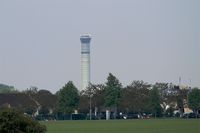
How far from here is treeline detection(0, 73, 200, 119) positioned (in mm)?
137125

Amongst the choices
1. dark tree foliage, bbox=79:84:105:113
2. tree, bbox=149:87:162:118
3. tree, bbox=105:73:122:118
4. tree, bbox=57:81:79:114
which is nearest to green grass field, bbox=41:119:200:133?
tree, bbox=57:81:79:114

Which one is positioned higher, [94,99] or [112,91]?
[94,99]

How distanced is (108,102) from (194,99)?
17.3 metres

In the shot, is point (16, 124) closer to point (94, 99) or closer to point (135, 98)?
point (94, 99)

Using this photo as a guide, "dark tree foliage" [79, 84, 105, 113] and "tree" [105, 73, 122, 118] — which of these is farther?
"dark tree foliage" [79, 84, 105, 113]

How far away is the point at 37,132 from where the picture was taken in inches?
1400

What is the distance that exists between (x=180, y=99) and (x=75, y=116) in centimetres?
3005

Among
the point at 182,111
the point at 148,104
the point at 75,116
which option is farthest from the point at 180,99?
the point at 75,116

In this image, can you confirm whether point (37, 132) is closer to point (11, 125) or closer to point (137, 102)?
point (11, 125)

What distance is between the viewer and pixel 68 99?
134250 mm

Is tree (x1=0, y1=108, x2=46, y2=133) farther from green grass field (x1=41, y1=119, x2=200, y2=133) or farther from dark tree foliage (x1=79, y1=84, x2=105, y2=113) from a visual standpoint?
dark tree foliage (x1=79, y1=84, x2=105, y2=113)

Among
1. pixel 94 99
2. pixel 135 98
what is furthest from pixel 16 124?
pixel 135 98

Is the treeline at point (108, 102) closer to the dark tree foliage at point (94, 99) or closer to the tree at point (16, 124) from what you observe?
the dark tree foliage at point (94, 99)

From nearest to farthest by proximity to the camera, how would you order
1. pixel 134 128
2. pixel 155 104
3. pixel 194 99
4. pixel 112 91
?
1. pixel 134 128
2. pixel 112 91
3. pixel 155 104
4. pixel 194 99
